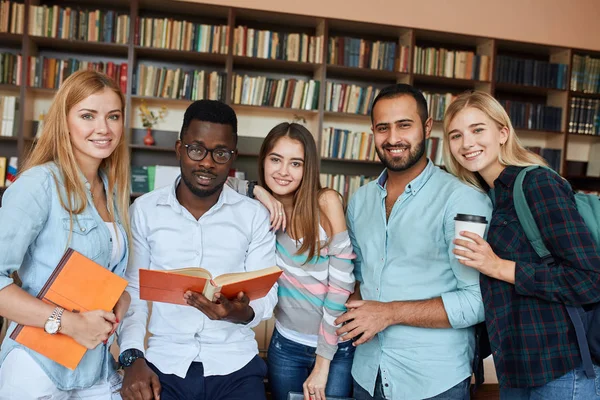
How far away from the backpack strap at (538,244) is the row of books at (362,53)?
133 inches

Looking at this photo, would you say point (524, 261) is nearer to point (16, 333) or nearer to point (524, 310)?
point (524, 310)

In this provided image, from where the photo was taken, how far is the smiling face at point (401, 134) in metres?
1.66

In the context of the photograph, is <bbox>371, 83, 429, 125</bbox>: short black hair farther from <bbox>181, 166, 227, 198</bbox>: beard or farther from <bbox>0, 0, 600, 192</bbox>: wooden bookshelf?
<bbox>0, 0, 600, 192</bbox>: wooden bookshelf

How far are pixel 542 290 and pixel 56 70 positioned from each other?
4.23 meters

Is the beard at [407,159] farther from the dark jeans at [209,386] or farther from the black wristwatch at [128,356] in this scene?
the black wristwatch at [128,356]

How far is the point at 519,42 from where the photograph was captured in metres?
4.80

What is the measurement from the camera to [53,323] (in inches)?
47.1

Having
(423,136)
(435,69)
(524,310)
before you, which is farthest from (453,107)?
(435,69)

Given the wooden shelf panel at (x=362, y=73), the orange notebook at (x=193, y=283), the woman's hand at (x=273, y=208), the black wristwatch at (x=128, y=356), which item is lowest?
the black wristwatch at (x=128, y=356)

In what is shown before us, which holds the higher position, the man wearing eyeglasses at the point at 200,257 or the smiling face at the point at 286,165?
the smiling face at the point at 286,165

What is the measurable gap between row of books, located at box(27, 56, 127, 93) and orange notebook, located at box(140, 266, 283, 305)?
3.32 m

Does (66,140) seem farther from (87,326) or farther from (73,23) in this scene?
(73,23)

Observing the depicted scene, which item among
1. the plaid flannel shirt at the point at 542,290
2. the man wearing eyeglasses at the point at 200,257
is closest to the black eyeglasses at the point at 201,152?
the man wearing eyeglasses at the point at 200,257

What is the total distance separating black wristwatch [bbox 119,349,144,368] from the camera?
145cm
